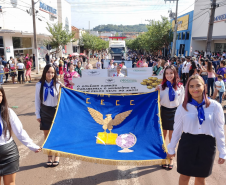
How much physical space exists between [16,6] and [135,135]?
66.5 feet

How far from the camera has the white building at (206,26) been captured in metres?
A: 21.2

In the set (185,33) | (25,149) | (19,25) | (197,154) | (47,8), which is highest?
(47,8)

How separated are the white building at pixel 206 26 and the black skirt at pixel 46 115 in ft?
67.5

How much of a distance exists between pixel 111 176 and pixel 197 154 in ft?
6.19

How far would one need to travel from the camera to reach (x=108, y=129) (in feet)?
12.5

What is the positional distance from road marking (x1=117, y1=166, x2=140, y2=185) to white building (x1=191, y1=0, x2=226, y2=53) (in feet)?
65.8

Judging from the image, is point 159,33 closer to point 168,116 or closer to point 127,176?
point 168,116

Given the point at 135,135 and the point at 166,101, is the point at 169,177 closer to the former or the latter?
the point at 135,135

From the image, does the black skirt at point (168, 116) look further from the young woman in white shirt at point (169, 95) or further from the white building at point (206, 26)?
the white building at point (206, 26)

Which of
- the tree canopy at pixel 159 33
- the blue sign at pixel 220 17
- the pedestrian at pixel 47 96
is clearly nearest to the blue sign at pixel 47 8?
the tree canopy at pixel 159 33

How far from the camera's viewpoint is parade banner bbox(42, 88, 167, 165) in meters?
3.23

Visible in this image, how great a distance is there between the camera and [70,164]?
4.43m

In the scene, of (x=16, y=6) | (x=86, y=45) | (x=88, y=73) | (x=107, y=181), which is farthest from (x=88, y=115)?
(x=86, y=45)

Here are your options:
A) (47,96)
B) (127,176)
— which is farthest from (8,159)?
(127,176)
